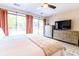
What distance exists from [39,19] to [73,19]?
2.93m

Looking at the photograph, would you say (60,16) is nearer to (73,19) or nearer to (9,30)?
(73,19)

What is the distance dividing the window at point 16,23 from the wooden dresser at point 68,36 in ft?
7.90

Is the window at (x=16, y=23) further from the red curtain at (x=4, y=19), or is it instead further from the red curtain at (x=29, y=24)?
the red curtain at (x=4, y=19)

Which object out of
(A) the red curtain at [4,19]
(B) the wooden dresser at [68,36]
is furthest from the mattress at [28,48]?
(A) the red curtain at [4,19]

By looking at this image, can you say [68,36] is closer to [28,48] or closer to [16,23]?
[16,23]

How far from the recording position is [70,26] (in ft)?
16.3

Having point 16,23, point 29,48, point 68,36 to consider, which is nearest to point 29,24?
point 16,23

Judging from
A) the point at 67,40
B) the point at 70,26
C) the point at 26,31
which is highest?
the point at 70,26

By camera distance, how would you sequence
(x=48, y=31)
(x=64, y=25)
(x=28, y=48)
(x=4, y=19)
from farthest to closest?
(x=48, y=31) → (x=64, y=25) → (x=4, y=19) → (x=28, y=48)

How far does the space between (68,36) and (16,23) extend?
11.1ft

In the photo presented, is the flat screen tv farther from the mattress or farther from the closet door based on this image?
the mattress

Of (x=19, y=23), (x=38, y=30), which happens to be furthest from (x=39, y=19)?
(x=19, y=23)

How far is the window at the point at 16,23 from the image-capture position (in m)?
4.96

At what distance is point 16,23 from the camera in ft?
17.4
